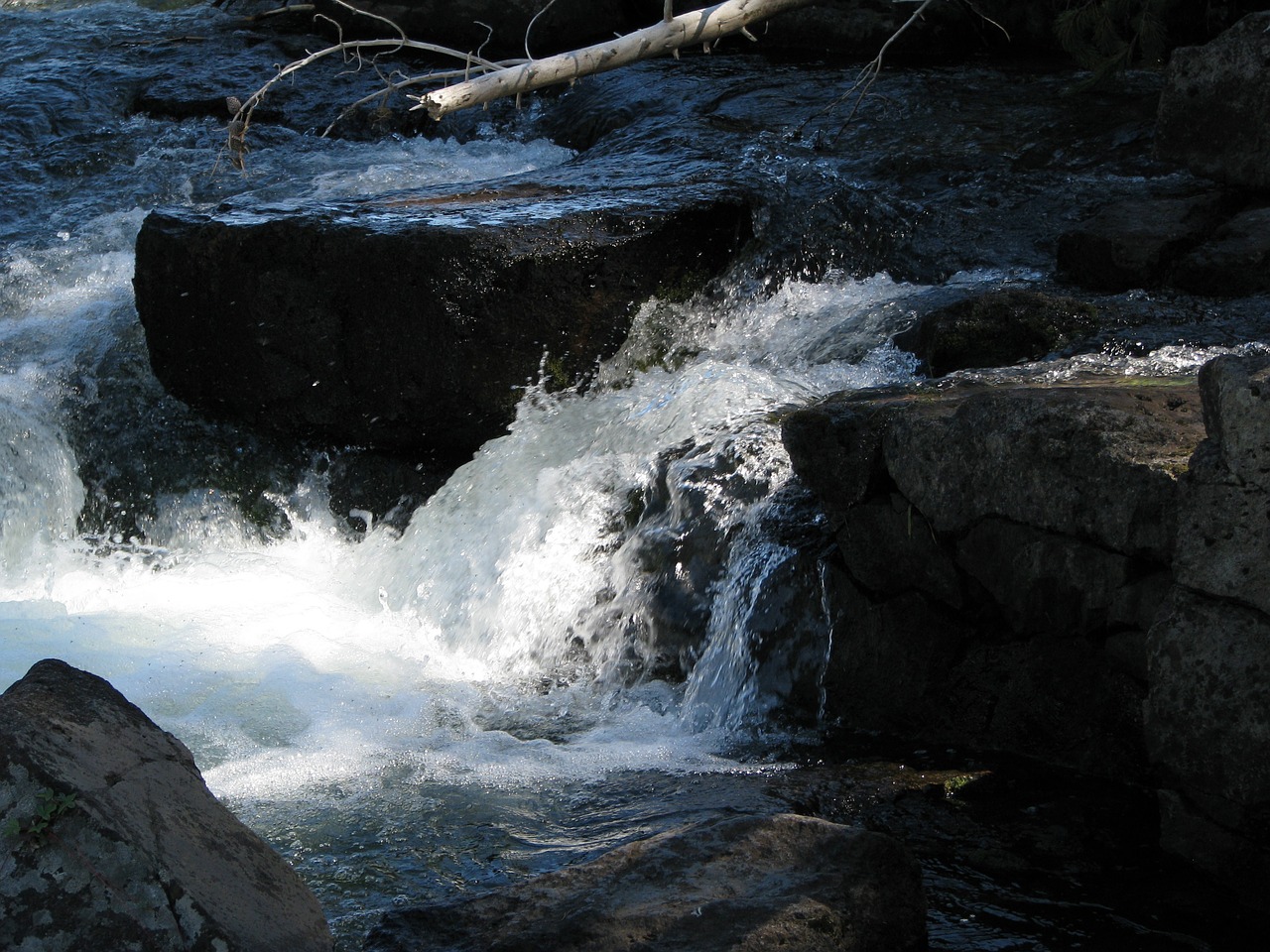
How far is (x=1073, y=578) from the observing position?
3906 mm

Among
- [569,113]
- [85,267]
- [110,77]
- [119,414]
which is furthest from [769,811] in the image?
[110,77]

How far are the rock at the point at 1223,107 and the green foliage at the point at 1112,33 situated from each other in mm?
1595

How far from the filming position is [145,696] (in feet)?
16.5

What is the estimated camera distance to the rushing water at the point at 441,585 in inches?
161

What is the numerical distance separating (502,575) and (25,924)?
9.97ft

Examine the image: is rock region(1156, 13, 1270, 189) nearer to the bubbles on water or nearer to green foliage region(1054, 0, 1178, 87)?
green foliage region(1054, 0, 1178, 87)

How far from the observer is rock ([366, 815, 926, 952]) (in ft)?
9.56

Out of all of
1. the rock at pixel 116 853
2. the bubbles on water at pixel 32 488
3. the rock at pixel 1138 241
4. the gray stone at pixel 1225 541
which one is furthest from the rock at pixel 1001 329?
the bubbles on water at pixel 32 488

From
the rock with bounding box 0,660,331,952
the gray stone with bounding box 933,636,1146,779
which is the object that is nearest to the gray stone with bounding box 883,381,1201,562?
the gray stone with bounding box 933,636,1146,779

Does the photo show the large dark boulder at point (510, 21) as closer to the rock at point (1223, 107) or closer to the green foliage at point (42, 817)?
the rock at point (1223, 107)

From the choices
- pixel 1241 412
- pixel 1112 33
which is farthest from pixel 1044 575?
pixel 1112 33

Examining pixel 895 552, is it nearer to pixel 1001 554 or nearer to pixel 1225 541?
pixel 1001 554

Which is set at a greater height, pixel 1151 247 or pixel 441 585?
pixel 1151 247

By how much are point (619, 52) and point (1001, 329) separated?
199cm
